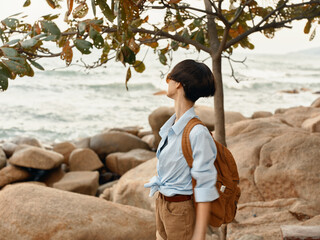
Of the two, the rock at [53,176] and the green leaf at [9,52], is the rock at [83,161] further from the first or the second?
the green leaf at [9,52]

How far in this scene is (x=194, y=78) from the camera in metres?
1.75

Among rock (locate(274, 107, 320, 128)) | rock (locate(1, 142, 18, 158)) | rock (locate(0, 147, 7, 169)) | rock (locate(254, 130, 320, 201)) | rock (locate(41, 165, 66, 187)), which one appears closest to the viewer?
rock (locate(254, 130, 320, 201))

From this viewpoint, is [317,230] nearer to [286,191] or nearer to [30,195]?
[286,191]

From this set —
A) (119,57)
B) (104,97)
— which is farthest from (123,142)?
(104,97)

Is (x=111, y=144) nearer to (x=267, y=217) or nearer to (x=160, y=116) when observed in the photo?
(x=160, y=116)

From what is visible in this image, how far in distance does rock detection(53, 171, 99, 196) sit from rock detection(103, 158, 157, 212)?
1523 millimetres

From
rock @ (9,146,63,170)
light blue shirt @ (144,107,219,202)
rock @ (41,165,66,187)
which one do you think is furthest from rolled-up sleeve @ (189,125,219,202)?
rock @ (41,165,66,187)

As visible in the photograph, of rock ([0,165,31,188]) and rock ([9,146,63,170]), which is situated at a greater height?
rock ([9,146,63,170])

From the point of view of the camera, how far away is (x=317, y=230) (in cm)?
197

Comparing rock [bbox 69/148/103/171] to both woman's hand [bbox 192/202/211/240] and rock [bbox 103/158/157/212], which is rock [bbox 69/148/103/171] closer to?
rock [bbox 103/158/157/212]

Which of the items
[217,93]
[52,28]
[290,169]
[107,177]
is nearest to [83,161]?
[107,177]

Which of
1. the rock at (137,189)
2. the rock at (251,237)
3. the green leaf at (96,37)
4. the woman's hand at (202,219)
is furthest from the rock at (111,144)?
the woman's hand at (202,219)

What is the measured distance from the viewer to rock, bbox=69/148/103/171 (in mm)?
7594

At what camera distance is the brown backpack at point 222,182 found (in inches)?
67.4
